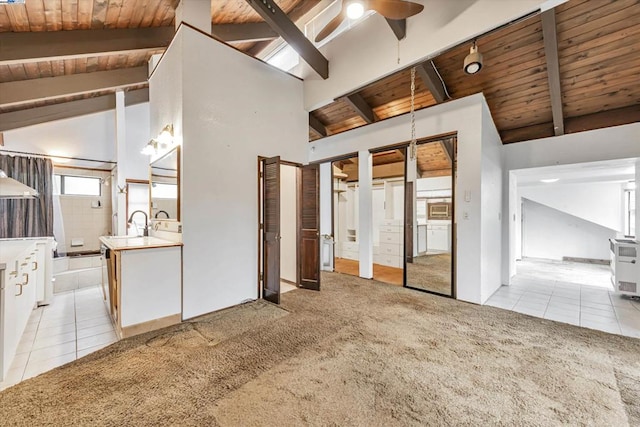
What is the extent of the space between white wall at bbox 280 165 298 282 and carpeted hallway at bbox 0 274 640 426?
164 cm

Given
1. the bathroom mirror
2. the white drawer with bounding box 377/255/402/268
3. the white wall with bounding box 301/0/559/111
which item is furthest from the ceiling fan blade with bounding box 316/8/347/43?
the white drawer with bounding box 377/255/402/268

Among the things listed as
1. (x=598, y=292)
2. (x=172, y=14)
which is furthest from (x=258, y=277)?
(x=598, y=292)

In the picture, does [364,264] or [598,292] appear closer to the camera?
[598,292]

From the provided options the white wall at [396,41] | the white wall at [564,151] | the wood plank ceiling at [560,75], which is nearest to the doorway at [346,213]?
the wood plank ceiling at [560,75]

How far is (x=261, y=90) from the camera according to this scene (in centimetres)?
384

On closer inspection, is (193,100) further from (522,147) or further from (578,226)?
(578,226)

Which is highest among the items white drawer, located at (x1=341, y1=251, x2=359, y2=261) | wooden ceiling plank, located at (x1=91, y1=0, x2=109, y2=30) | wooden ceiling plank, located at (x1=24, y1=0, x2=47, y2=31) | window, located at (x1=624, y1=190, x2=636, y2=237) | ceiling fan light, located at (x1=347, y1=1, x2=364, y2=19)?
wooden ceiling plank, located at (x1=91, y1=0, x2=109, y2=30)

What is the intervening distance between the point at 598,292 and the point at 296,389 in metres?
5.25

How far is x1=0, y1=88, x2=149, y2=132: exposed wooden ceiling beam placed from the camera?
4.55 meters

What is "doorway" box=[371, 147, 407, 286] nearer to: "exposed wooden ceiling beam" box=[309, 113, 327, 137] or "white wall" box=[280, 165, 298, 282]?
"exposed wooden ceiling beam" box=[309, 113, 327, 137]

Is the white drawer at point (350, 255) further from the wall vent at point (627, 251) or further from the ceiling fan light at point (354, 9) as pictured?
the ceiling fan light at point (354, 9)

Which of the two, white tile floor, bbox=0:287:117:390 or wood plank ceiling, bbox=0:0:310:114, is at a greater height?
wood plank ceiling, bbox=0:0:310:114

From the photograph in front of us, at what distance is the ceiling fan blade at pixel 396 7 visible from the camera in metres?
2.44

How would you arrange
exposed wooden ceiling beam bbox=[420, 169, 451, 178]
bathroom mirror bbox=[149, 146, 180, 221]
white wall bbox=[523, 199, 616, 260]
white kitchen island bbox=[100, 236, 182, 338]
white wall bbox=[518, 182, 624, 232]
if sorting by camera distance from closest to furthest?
1. white kitchen island bbox=[100, 236, 182, 338]
2. bathroom mirror bbox=[149, 146, 180, 221]
3. white wall bbox=[518, 182, 624, 232]
4. exposed wooden ceiling beam bbox=[420, 169, 451, 178]
5. white wall bbox=[523, 199, 616, 260]
